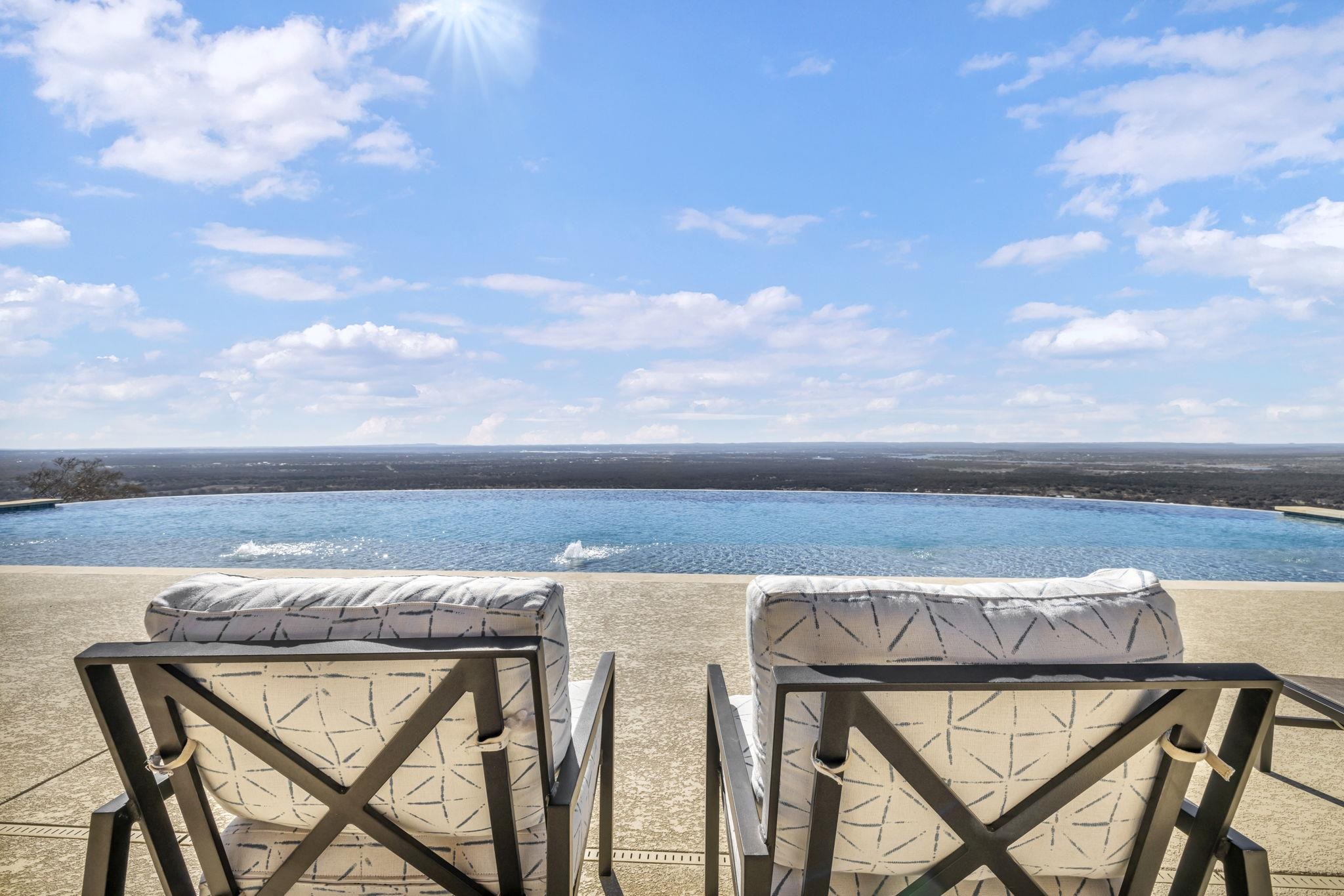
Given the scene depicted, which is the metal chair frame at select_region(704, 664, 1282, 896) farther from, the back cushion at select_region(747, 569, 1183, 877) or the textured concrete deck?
the textured concrete deck

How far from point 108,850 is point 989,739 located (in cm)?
131

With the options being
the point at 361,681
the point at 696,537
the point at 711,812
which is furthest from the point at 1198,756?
the point at 696,537

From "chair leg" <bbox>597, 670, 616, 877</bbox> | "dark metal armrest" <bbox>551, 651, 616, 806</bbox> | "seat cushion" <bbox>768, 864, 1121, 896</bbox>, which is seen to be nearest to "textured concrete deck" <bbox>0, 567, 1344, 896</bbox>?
"chair leg" <bbox>597, 670, 616, 877</bbox>

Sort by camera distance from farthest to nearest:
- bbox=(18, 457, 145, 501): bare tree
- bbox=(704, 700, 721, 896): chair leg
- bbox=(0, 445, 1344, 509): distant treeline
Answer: bbox=(0, 445, 1344, 509): distant treeline, bbox=(18, 457, 145, 501): bare tree, bbox=(704, 700, 721, 896): chair leg

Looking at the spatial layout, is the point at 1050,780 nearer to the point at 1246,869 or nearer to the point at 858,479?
the point at 1246,869

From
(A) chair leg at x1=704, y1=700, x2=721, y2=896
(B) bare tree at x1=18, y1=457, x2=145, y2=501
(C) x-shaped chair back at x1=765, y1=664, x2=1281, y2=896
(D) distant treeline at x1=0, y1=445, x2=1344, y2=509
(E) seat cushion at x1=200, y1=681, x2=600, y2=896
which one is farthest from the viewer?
(D) distant treeline at x1=0, y1=445, x2=1344, y2=509

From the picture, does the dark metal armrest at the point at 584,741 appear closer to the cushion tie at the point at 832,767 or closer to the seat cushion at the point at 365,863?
the seat cushion at the point at 365,863

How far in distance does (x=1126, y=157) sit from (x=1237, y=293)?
26.6 metres

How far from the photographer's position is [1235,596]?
Result: 3979 millimetres

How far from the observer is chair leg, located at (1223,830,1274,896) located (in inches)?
33.3

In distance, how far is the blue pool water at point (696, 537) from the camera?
26.0 feet

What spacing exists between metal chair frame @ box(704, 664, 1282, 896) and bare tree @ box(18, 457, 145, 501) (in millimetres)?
25782

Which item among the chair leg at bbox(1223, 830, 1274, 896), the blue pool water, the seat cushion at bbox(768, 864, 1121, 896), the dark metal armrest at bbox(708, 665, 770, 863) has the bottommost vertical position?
the blue pool water

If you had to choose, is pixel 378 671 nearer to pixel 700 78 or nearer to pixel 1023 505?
pixel 700 78
